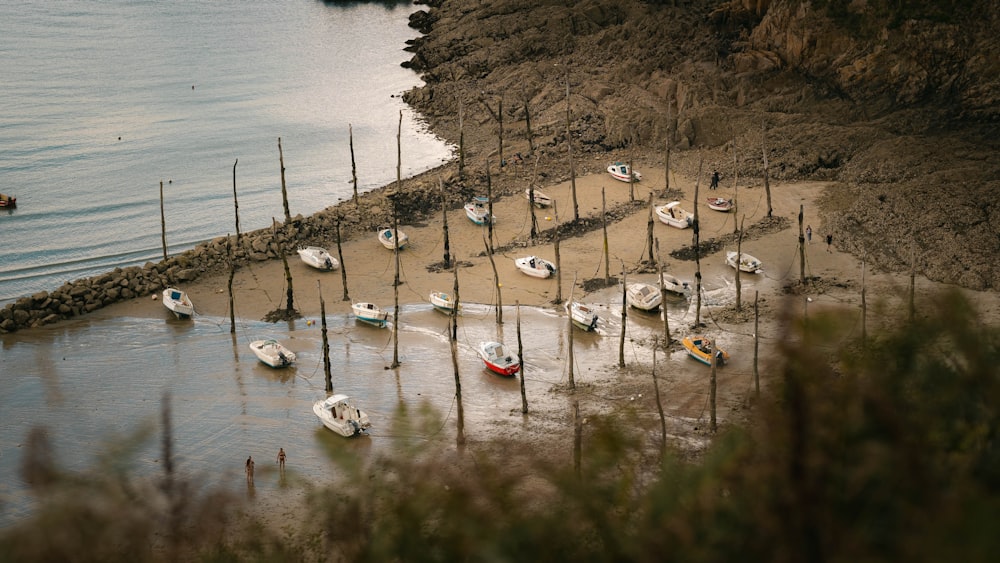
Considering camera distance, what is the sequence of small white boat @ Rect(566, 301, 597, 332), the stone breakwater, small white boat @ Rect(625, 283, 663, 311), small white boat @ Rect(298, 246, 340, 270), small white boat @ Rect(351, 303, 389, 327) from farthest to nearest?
small white boat @ Rect(298, 246, 340, 270) → the stone breakwater → small white boat @ Rect(351, 303, 389, 327) → small white boat @ Rect(625, 283, 663, 311) → small white boat @ Rect(566, 301, 597, 332)

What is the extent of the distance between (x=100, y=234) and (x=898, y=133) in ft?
150

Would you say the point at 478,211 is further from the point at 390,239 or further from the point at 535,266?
the point at 535,266

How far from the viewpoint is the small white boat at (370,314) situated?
136ft

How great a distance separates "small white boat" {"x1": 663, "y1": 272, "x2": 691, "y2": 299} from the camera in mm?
41781

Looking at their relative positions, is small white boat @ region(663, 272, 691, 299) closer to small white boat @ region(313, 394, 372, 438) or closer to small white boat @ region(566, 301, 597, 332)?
small white boat @ region(566, 301, 597, 332)

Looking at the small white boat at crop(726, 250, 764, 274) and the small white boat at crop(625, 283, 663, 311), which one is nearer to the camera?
the small white boat at crop(625, 283, 663, 311)

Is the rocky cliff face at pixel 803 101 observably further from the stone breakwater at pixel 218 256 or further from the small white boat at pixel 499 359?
the small white boat at pixel 499 359

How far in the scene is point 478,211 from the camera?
166 ft

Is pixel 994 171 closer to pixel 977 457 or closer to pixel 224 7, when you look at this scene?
pixel 977 457

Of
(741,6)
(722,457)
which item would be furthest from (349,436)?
(741,6)

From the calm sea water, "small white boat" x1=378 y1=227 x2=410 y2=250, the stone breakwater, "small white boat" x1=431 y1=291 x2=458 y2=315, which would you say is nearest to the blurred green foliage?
"small white boat" x1=431 y1=291 x2=458 y2=315

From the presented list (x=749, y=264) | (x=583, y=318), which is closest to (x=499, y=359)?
(x=583, y=318)

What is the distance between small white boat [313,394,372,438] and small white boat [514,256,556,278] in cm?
1311

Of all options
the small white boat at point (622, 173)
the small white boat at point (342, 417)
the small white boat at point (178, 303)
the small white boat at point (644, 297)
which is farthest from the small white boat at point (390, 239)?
the small white boat at point (342, 417)
